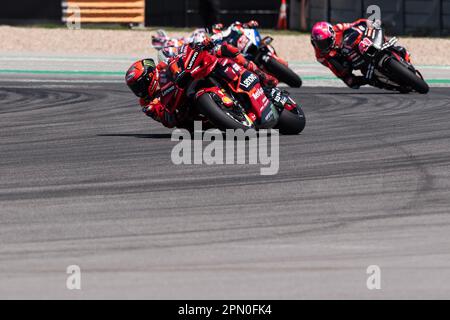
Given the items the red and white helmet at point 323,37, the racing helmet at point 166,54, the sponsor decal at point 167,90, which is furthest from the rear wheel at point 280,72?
the sponsor decal at point 167,90

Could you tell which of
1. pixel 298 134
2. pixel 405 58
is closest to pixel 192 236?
pixel 298 134

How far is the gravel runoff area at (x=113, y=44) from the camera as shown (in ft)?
84.7

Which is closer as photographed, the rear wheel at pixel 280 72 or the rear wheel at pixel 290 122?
the rear wheel at pixel 290 122

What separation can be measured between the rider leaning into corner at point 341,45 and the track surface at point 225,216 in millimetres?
3825

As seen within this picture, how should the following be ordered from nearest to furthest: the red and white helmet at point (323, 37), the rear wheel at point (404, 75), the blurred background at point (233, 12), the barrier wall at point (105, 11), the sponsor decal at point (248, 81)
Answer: the sponsor decal at point (248, 81), the rear wheel at point (404, 75), the red and white helmet at point (323, 37), the blurred background at point (233, 12), the barrier wall at point (105, 11)

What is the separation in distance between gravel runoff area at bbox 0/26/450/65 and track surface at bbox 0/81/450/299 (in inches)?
502

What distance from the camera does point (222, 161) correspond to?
34.3ft

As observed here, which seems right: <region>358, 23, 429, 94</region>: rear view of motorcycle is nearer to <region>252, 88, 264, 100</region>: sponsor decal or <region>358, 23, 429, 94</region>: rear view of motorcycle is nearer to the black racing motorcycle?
the black racing motorcycle

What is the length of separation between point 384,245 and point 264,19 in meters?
25.9

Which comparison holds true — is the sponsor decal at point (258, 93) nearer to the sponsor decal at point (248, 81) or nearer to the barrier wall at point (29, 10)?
the sponsor decal at point (248, 81)

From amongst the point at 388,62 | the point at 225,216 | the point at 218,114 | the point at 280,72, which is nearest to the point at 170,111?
the point at 218,114

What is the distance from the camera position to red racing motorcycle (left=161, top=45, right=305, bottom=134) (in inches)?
453

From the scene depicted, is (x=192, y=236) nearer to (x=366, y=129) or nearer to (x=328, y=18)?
(x=366, y=129)
